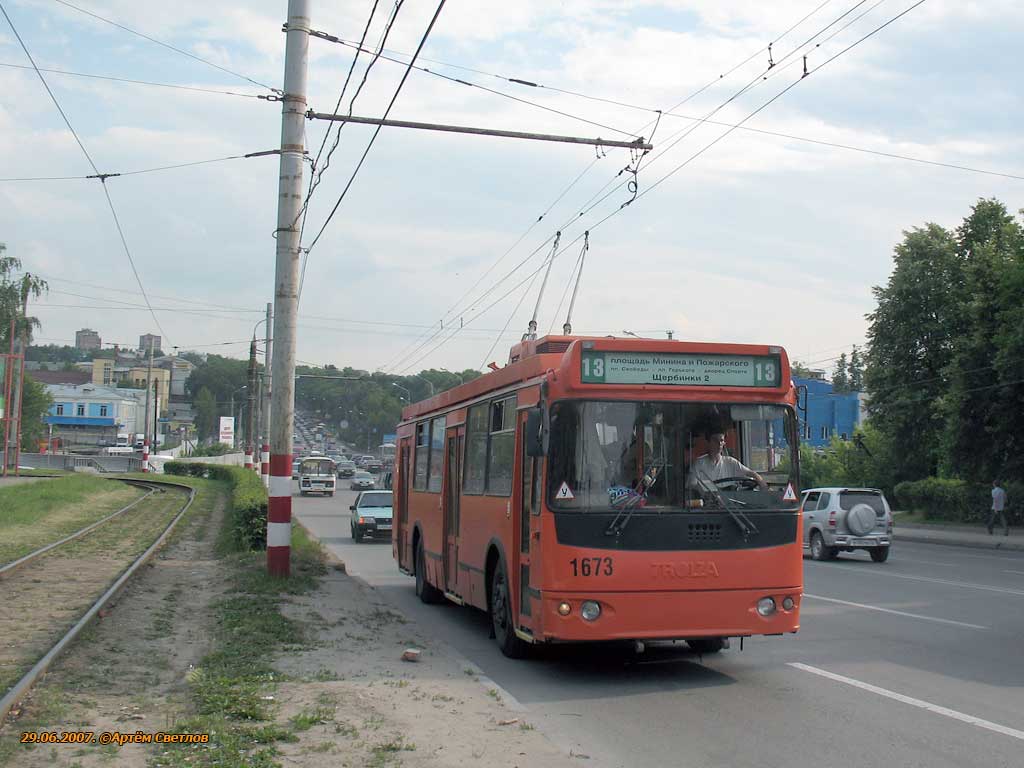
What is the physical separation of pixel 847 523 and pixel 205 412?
12899cm

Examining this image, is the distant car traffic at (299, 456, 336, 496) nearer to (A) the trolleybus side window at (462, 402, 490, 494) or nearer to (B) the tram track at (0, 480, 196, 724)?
(B) the tram track at (0, 480, 196, 724)

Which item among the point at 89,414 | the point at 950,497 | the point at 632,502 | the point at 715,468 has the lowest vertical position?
the point at 950,497

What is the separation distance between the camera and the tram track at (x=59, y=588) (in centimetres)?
894

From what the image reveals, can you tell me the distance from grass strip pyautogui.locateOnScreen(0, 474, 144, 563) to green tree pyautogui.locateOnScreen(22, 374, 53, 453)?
196ft

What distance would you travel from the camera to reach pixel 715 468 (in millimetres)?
9156

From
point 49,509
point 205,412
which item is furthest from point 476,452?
point 205,412

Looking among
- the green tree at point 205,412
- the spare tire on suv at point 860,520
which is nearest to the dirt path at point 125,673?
the spare tire on suv at point 860,520

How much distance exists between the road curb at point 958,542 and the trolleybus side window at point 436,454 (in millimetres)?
23555

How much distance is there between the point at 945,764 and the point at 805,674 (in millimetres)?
2964

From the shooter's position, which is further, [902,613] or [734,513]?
[902,613]

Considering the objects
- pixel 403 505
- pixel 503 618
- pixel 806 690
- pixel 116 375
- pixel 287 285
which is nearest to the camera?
pixel 806 690

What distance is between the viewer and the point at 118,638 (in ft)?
34.3

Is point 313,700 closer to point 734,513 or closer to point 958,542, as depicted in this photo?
point 734,513

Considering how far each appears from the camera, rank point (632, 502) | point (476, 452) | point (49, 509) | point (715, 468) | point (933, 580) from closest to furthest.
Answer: point (632, 502) → point (715, 468) → point (476, 452) → point (933, 580) → point (49, 509)
